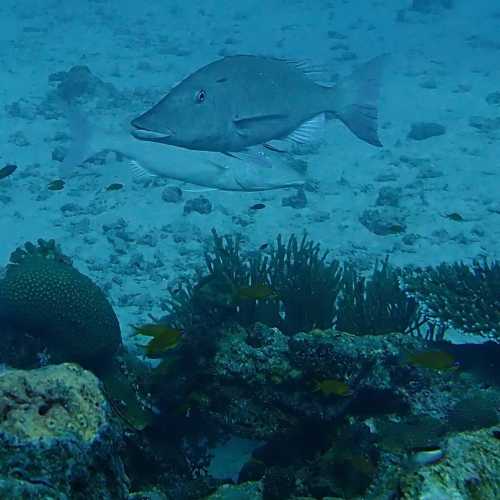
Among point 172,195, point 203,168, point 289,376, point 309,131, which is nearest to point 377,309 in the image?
point 289,376

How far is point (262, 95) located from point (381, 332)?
2.64 m

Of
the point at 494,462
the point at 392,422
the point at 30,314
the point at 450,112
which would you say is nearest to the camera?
the point at 494,462

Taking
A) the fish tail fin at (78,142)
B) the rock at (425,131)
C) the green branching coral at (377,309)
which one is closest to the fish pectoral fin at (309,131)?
the green branching coral at (377,309)

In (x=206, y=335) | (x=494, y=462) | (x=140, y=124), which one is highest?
(x=140, y=124)

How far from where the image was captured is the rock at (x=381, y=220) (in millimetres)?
9211

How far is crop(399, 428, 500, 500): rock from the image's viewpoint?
246 cm

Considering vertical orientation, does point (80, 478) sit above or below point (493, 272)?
above

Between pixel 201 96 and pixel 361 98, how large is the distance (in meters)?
1.67

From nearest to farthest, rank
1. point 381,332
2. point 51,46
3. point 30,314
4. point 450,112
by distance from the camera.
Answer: point 30,314
point 381,332
point 450,112
point 51,46

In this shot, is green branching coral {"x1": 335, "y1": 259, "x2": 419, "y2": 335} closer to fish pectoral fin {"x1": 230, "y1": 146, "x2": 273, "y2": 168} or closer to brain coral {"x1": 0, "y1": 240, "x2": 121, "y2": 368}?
fish pectoral fin {"x1": 230, "y1": 146, "x2": 273, "y2": 168}

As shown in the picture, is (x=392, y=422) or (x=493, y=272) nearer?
(x=392, y=422)

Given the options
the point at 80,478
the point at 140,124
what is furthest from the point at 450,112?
the point at 80,478

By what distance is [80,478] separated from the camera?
251 centimetres

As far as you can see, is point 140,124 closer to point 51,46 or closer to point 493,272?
point 493,272
